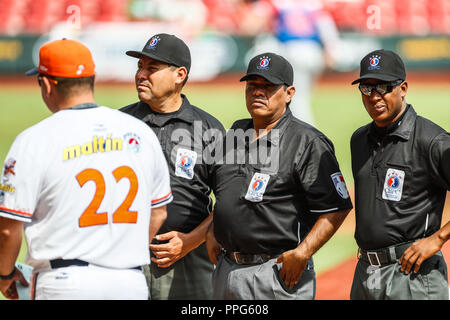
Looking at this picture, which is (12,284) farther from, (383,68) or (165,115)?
(383,68)

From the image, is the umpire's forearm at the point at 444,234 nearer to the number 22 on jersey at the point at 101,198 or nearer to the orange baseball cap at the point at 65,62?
the number 22 on jersey at the point at 101,198

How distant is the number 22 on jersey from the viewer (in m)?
2.73

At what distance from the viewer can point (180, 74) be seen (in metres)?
4.14

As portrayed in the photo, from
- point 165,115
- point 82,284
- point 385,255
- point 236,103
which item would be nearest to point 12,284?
point 82,284

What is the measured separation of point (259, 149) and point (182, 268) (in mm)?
950

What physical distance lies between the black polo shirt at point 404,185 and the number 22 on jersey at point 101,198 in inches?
54.9

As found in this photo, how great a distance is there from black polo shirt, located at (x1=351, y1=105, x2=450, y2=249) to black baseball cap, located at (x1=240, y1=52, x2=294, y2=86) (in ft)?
2.17

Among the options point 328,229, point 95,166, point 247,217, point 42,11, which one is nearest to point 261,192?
point 247,217

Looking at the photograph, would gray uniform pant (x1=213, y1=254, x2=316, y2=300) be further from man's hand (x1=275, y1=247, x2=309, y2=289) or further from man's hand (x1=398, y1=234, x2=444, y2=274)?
man's hand (x1=398, y1=234, x2=444, y2=274)

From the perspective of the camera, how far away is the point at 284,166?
3545mm

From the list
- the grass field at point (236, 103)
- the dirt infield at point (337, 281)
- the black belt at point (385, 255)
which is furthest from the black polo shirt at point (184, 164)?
the grass field at point (236, 103)

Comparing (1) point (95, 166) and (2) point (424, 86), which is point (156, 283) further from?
(2) point (424, 86)

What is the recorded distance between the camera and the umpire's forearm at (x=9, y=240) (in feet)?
8.93

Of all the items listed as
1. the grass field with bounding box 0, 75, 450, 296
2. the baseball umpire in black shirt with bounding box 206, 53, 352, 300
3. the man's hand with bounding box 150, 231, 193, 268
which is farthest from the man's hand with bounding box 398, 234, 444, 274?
the grass field with bounding box 0, 75, 450, 296
